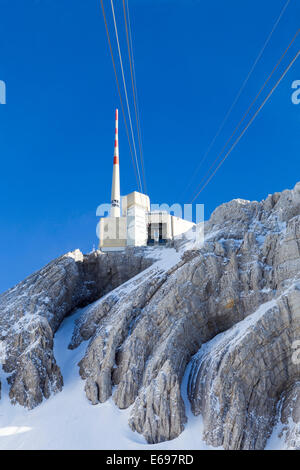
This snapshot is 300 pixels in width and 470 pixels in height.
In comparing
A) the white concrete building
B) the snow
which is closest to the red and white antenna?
the white concrete building

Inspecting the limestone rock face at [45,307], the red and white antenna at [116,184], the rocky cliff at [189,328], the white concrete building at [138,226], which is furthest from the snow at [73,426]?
the red and white antenna at [116,184]

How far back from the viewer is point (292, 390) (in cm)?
3170

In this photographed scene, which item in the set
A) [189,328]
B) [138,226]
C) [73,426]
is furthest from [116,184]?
[73,426]

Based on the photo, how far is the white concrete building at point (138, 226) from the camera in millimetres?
66000

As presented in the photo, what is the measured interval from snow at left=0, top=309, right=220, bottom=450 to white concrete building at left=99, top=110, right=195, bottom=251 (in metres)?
27.5

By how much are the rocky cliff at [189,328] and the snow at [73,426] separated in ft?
2.45

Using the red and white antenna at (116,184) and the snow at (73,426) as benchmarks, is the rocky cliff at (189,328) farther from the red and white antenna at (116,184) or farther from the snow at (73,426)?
the red and white antenna at (116,184)

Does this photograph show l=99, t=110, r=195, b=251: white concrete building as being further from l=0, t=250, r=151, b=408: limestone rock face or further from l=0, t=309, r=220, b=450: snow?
l=0, t=309, r=220, b=450: snow

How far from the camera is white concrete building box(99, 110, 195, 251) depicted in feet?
217

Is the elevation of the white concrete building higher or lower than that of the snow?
higher

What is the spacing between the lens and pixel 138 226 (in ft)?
221
